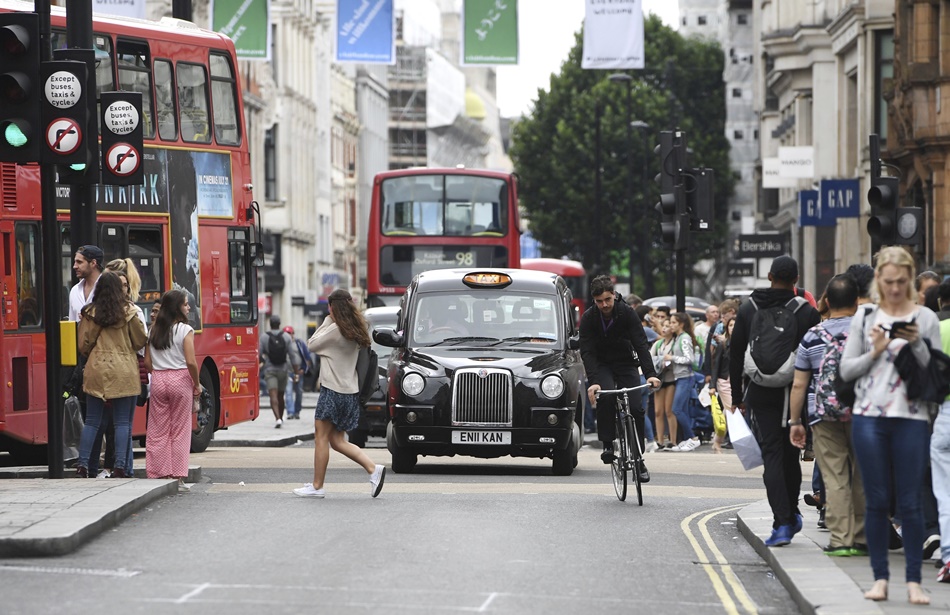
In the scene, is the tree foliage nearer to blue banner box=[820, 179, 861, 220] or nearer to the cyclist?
blue banner box=[820, 179, 861, 220]

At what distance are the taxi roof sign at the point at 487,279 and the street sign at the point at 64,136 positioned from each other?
5540mm

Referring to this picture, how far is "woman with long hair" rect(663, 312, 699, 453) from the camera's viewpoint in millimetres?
25688

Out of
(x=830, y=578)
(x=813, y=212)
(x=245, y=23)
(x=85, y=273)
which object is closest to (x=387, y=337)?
(x=85, y=273)

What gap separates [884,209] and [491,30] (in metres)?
16.4

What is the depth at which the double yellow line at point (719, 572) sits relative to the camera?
10.5 m

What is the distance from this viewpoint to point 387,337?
18.7 metres

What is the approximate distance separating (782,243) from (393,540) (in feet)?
83.2

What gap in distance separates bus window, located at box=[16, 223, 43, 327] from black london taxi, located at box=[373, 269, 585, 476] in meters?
3.39

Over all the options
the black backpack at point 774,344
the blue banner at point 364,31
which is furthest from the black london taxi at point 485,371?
the blue banner at point 364,31

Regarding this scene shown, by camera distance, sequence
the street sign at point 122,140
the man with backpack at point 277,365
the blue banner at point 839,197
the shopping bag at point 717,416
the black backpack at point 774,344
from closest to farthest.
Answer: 1. the black backpack at point 774,344
2. the street sign at point 122,140
3. the shopping bag at point 717,416
4. the blue banner at point 839,197
5. the man with backpack at point 277,365

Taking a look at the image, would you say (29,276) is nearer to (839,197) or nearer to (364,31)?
(839,197)

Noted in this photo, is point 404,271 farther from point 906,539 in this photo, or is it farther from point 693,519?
point 906,539

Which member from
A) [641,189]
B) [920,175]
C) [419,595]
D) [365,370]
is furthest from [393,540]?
[641,189]

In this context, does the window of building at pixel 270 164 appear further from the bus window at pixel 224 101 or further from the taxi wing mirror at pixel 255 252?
the bus window at pixel 224 101
